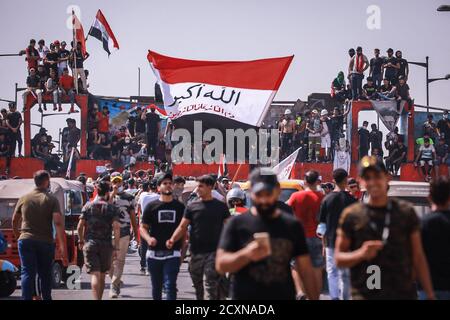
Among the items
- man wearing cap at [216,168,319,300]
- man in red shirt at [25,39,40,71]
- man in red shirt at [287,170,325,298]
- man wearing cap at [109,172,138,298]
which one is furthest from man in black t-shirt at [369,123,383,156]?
man wearing cap at [216,168,319,300]

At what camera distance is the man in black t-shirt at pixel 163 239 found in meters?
11.9

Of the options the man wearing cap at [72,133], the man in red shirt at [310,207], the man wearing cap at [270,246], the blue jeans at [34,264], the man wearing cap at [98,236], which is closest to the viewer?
the man wearing cap at [270,246]

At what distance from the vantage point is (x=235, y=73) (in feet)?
77.0

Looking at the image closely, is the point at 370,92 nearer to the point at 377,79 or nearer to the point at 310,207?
the point at 377,79

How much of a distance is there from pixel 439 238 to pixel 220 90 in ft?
47.8

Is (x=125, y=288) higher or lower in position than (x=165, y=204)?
lower

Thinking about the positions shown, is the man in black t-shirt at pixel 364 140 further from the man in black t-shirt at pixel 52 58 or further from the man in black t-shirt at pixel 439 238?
the man in black t-shirt at pixel 439 238

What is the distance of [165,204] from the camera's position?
1222cm

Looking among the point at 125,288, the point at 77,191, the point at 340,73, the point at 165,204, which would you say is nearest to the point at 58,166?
the point at 340,73

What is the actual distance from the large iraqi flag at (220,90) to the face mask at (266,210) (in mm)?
14444

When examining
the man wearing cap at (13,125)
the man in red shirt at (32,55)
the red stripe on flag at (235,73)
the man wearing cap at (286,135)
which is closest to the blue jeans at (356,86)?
the man wearing cap at (286,135)
